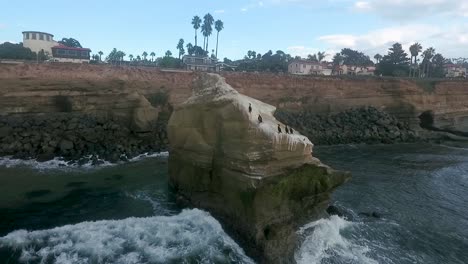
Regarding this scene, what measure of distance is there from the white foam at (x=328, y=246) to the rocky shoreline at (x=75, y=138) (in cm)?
1392

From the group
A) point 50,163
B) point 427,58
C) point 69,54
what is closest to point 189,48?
point 69,54

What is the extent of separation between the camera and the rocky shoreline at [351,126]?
3347 cm

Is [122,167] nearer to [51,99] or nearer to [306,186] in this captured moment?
[51,99]

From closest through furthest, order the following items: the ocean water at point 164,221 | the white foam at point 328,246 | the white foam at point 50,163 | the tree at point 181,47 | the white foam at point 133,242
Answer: the white foam at point 133,242 < the ocean water at point 164,221 < the white foam at point 328,246 < the white foam at point 50,163 < the tree at point 181,47

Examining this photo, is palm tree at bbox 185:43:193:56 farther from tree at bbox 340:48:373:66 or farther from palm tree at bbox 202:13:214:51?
tree at bbox 340:48:373:66

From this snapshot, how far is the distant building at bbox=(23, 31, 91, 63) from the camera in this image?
5609 centimetres

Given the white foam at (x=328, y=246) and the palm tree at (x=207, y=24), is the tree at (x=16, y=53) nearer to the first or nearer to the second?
the white foam at (x=328, y=246)

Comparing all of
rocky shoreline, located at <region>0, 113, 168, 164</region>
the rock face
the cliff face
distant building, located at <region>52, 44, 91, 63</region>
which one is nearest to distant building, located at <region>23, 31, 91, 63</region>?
distant building, located at <region>52, 44, 91, 63</region>

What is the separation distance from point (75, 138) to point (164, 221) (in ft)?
45.7

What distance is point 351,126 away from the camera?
117 feet

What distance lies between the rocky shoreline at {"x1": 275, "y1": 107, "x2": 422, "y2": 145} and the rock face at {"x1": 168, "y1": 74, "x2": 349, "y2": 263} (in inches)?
750

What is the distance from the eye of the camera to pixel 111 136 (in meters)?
A: 26.3

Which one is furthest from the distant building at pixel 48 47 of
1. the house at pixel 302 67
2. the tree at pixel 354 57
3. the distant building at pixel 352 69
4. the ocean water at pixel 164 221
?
the tree at pixel 354 57

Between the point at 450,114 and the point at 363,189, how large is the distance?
29423 mm
